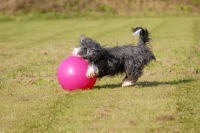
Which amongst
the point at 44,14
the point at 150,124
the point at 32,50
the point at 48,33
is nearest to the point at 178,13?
the point at 44,14

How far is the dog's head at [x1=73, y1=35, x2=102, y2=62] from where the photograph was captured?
1113 cm

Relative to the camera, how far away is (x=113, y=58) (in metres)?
11.4

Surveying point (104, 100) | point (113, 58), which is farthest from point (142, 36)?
point (104, 100)

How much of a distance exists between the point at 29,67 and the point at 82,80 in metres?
5.01

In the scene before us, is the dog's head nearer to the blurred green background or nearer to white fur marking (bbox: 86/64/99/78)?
white fur marking (bbox: 86/64/99/78)

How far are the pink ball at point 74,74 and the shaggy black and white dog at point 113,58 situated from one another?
13 cm

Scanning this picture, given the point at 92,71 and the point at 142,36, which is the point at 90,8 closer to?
the point at 142,36

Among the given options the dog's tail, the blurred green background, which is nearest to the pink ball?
the dog's tail

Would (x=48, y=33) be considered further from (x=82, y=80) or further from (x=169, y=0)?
(x=169, y=0)

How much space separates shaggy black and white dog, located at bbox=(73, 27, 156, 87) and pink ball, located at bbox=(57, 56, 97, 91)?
128 millimetres

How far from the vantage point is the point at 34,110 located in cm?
976

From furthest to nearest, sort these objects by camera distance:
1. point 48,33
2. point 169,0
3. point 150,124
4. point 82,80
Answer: point 169,0, point 48,33, point 82,80, point 150,124

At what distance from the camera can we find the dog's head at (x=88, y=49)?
11133mm

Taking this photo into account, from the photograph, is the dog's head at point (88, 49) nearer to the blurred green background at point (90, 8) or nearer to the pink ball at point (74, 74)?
the pink ball at point (74, 74)
